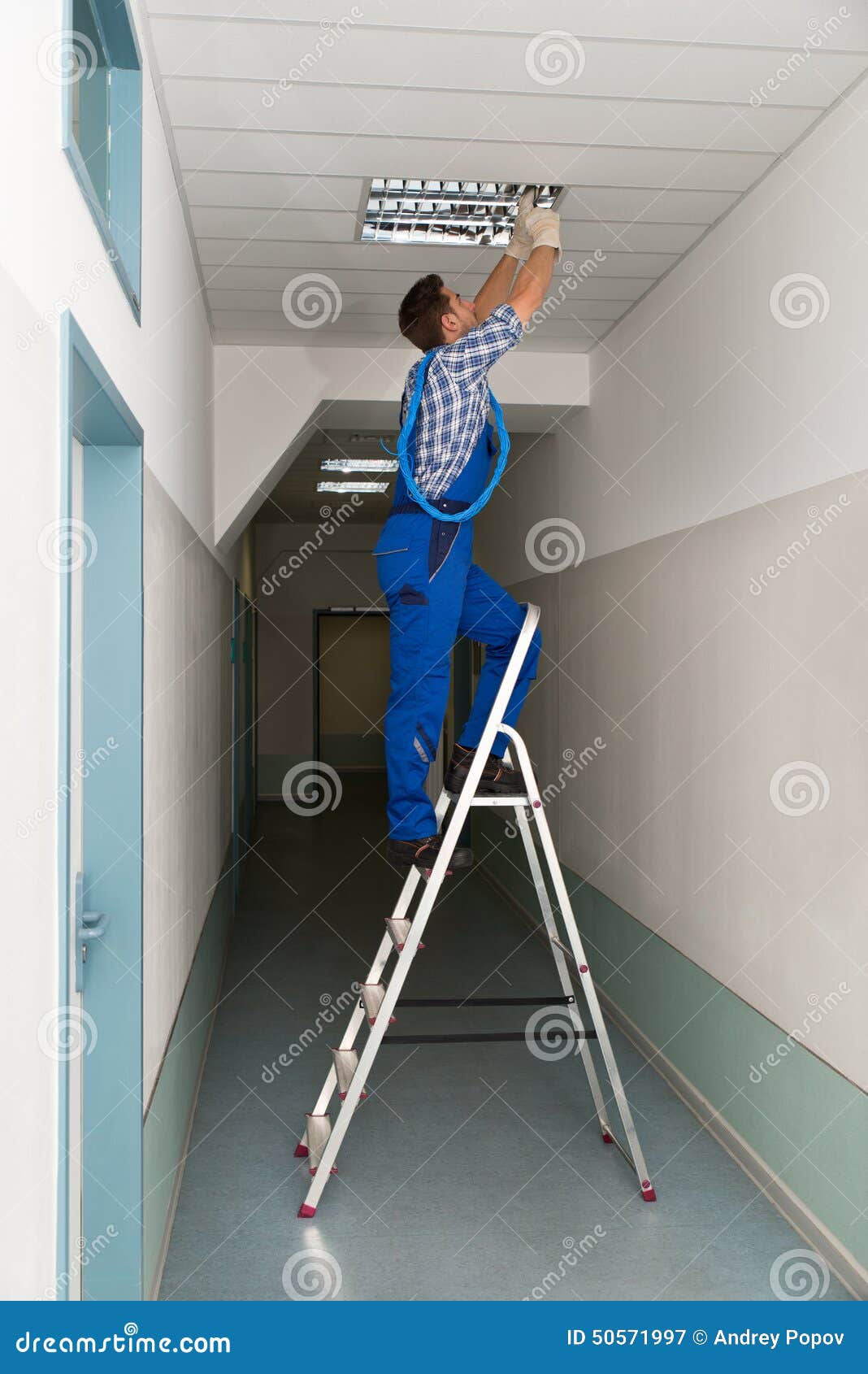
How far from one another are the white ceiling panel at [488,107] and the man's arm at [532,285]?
1.22ft

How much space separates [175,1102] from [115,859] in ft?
3.62

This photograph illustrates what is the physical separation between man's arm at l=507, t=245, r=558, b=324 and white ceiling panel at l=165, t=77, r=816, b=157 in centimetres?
35

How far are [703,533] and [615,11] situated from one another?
1.70 m

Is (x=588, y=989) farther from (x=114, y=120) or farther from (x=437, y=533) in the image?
(x=114, y=120)

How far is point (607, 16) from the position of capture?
92.9 inches

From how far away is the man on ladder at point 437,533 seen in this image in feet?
9.18

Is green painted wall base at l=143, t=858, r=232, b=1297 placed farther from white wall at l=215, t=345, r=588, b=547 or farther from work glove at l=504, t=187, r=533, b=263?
work glove at l=504, t=187, r=533, b=263

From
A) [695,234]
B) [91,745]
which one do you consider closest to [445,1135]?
[91,745]

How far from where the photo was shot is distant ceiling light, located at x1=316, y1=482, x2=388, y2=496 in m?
8.88

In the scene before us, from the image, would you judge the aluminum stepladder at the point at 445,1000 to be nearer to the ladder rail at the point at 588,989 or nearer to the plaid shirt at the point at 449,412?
the ladder rail at the point at 588,989

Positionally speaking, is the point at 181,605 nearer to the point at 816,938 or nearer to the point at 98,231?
the point at 98,231

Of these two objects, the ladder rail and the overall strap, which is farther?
the ladder rail

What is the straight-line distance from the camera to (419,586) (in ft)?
9.37

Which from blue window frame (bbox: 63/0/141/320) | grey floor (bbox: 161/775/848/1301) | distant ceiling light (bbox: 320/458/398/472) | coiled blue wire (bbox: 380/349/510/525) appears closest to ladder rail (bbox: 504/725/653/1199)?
grey floor (bbox: 161/775/848/1301)
